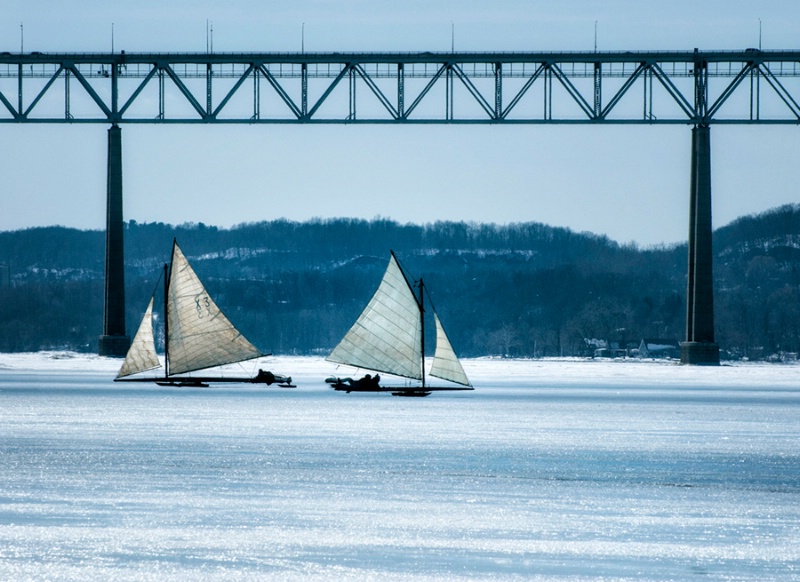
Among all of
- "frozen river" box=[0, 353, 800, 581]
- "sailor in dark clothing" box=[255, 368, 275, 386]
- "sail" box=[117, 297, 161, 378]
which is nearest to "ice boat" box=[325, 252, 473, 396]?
"frozen river" box=[0, 353, 800, 581]

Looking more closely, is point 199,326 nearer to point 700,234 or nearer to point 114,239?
point 114,239

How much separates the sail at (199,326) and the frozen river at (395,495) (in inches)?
505

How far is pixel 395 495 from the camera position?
25500mm

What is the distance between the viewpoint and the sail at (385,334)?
56344mm

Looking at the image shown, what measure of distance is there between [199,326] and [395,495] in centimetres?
3896

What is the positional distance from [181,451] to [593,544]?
48.7 ft

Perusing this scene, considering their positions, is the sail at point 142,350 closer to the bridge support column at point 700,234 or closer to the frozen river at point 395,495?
the frozen river at point 395,495

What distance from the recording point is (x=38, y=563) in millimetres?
18625

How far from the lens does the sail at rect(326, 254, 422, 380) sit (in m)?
56.3

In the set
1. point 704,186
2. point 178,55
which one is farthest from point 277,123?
point 704,186

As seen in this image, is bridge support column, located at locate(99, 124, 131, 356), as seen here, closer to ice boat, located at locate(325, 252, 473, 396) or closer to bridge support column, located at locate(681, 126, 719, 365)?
ice boat, located at locate(325, 252, 473, 396)

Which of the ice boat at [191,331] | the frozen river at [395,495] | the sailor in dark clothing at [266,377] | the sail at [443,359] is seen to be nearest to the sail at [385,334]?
the sail at [443,359]

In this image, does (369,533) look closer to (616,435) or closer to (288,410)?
(616,435)

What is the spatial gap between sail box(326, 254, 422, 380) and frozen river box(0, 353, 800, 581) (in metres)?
6.60
